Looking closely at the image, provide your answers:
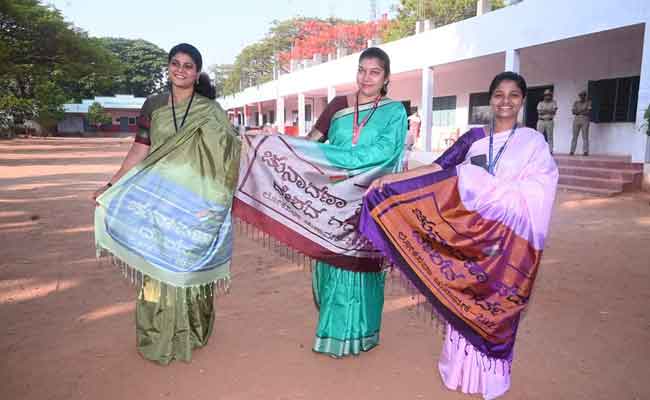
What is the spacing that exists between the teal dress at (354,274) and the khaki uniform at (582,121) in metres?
8.85

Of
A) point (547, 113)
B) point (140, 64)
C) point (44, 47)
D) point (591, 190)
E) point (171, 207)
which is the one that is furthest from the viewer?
point (140, 64)

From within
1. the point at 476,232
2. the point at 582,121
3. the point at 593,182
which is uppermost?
the point at 582,121

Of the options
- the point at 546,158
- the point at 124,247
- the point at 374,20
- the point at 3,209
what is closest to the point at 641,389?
the point at 546,158

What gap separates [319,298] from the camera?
2631mm

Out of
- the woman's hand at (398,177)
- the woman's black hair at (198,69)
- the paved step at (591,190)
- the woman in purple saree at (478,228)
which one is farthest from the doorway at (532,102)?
the woman's black hair at (198,69)

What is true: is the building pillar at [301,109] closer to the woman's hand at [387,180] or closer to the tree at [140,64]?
the woman's hand at [387,180]

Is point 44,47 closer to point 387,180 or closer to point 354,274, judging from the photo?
point 354,274

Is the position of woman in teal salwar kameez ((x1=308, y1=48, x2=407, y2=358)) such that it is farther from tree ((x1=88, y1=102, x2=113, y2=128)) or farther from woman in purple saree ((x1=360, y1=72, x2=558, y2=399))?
tree ((x1=88, y1=102, x2=113, y2=128))

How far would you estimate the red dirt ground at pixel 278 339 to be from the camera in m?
2.26

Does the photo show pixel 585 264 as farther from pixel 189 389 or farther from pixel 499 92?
pixel 189 389

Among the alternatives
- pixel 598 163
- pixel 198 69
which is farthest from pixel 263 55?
pixel 198 69

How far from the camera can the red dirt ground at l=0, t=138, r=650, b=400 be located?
7.43 ft

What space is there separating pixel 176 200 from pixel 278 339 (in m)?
1.13

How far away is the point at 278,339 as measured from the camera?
281 cm
